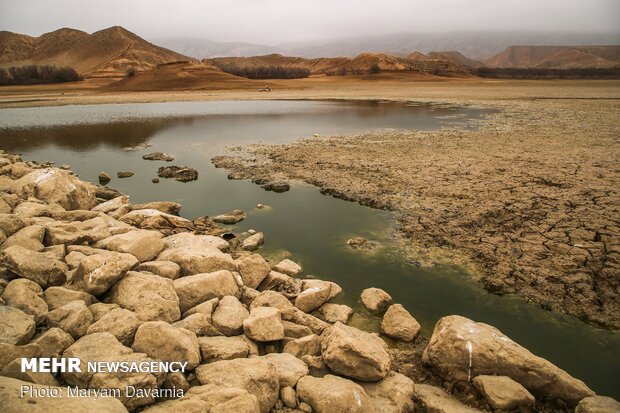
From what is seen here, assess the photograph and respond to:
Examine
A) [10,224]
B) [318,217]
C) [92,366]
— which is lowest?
[318,217]

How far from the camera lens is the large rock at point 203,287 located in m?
5.02

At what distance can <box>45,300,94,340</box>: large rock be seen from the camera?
13.0 feet

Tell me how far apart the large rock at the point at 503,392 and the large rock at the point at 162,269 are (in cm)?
429

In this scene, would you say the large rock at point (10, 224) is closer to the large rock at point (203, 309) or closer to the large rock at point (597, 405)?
the large rock at point (203, 309)

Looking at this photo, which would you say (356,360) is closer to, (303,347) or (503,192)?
(303,347)

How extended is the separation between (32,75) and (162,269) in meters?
89.2

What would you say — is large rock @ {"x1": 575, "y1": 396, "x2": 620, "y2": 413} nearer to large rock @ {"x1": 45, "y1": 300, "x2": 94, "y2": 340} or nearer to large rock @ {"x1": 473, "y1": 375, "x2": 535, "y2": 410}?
large rock @ {"x1": 473, "y1": 375, "x2": 535, "y2": 410}

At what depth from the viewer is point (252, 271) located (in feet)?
19.7

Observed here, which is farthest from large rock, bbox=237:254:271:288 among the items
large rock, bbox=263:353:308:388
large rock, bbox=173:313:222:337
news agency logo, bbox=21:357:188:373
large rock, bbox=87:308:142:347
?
news agency logo, bbox=21:357:188:373

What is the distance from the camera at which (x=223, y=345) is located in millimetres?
4074

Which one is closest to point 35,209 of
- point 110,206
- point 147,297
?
point 110,206

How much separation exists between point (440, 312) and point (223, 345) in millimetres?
3419

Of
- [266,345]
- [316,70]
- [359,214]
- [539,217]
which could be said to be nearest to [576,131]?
[539,217]

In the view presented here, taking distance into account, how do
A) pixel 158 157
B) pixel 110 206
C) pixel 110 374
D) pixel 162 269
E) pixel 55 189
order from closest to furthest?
pixel 110 374
pixel 162 269
pixel 55 189
pixel 110 206
pixel 158 157
